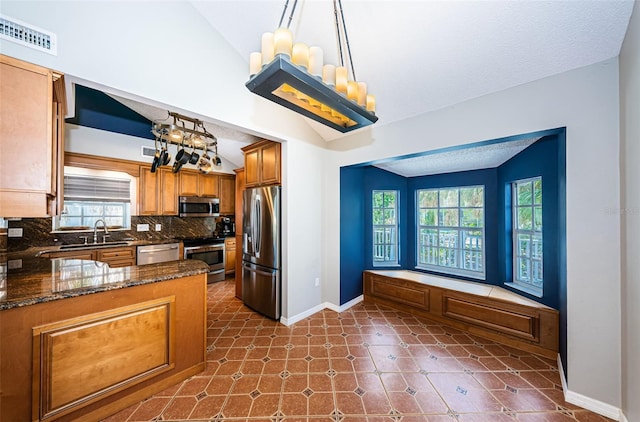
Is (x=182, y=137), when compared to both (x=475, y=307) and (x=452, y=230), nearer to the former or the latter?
(x=475, y=307)

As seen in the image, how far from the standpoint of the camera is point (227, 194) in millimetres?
5660

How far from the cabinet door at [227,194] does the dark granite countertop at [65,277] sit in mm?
3350

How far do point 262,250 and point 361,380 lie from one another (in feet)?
6.37

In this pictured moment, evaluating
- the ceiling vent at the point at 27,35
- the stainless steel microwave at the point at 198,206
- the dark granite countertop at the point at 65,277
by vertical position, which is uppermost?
the ceiling vent at the point at 27,35

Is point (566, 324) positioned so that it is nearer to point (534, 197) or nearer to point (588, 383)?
point (588, 383)

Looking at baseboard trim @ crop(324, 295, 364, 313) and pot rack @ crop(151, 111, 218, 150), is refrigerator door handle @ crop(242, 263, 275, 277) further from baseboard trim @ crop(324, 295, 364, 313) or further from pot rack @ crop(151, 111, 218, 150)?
pot rack @ crop(151, 111, 218, 150)

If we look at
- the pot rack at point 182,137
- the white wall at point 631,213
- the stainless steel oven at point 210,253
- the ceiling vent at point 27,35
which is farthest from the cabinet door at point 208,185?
the white wall at point 631,213

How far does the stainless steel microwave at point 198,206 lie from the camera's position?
15.8ft

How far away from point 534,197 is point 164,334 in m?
4.22

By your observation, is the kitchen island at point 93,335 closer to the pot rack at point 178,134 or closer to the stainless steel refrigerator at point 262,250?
the stainless steel refrigerator at point 262,250

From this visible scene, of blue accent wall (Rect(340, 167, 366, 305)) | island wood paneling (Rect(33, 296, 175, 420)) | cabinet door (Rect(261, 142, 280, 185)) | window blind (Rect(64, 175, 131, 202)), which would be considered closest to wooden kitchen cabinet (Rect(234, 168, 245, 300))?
cabinet door (Rect(261, 142, 280, 185))

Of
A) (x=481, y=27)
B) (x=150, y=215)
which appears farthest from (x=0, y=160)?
(x=150, y=215)

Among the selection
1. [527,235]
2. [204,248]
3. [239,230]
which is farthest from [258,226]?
[527,235]

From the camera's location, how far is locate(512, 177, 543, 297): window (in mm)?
2801
